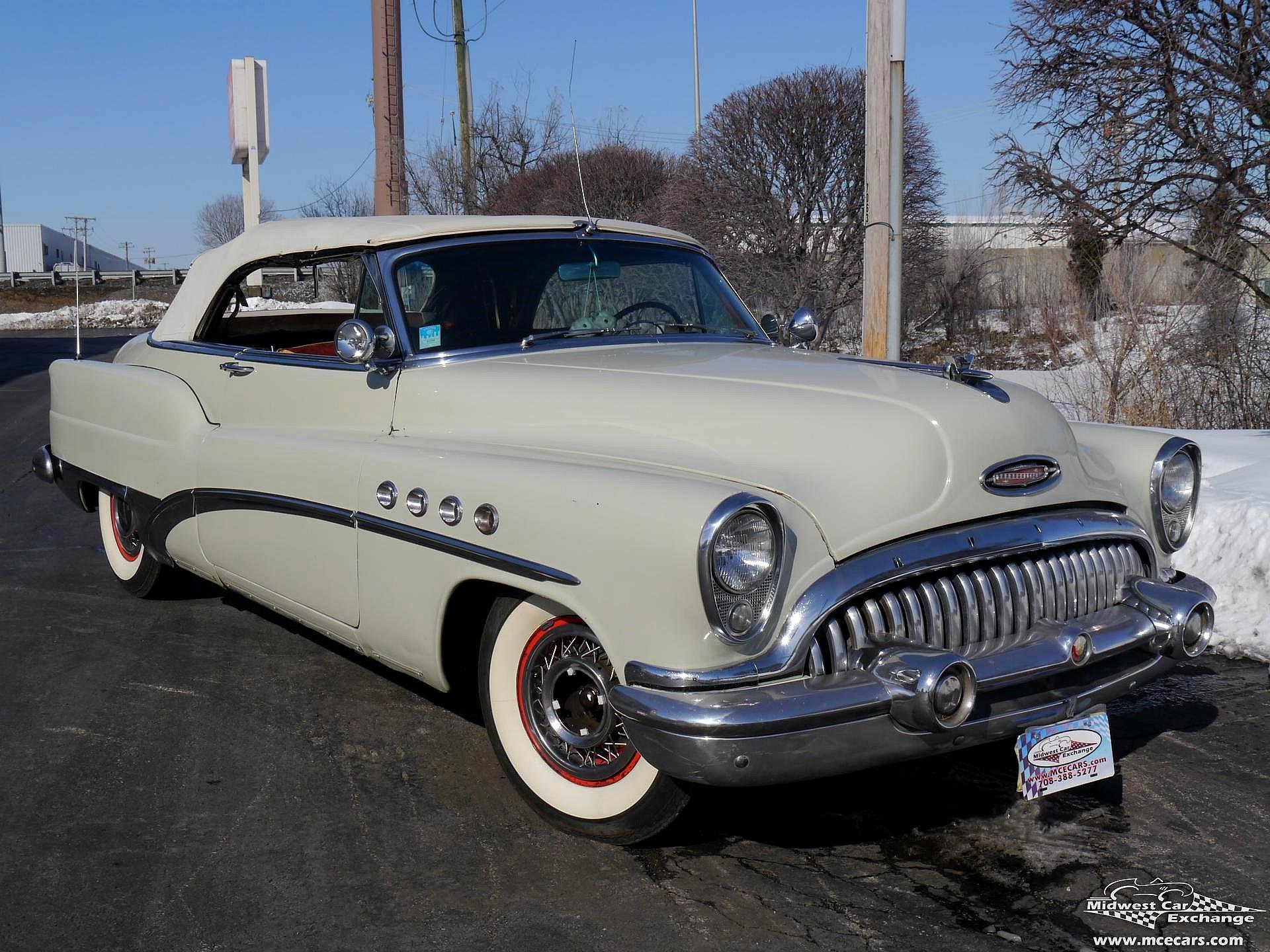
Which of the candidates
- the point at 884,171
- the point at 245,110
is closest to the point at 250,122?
the point at 245,110

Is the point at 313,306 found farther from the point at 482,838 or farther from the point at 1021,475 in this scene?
the point at 1021,475

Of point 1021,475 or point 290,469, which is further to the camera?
point 290,469

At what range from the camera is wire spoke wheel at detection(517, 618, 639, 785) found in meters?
3.14

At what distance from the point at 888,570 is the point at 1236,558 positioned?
3.10 metres

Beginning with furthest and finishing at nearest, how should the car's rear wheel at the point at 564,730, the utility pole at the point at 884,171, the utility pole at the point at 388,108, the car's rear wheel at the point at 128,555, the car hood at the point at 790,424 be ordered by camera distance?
the utility pole at the point at 388,108
the utility pole at the point at 884,171
the car's rear wheel at the point at 128,555
the car's rear wheel at the point at 564,730
the car hood at the point at 790,424

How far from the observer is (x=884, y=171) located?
7.50m

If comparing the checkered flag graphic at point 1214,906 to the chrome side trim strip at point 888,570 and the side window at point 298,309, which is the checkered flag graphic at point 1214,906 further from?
the side window at point 298,309

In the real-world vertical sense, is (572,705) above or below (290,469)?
below

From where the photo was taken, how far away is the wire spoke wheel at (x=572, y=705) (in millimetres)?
3145

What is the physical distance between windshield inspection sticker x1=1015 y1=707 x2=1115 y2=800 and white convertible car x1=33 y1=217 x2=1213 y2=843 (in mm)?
57

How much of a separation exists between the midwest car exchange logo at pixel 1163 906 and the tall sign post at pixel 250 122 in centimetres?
1376

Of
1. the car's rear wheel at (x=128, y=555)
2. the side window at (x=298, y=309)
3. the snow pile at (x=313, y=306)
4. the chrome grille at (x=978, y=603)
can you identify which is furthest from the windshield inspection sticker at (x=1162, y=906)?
the car's rear wheel at (x=128, y=555)

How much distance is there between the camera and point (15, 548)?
6.75 metres

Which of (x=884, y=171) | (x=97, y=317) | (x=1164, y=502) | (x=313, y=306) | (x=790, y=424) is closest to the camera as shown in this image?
(x=790, y=424)
